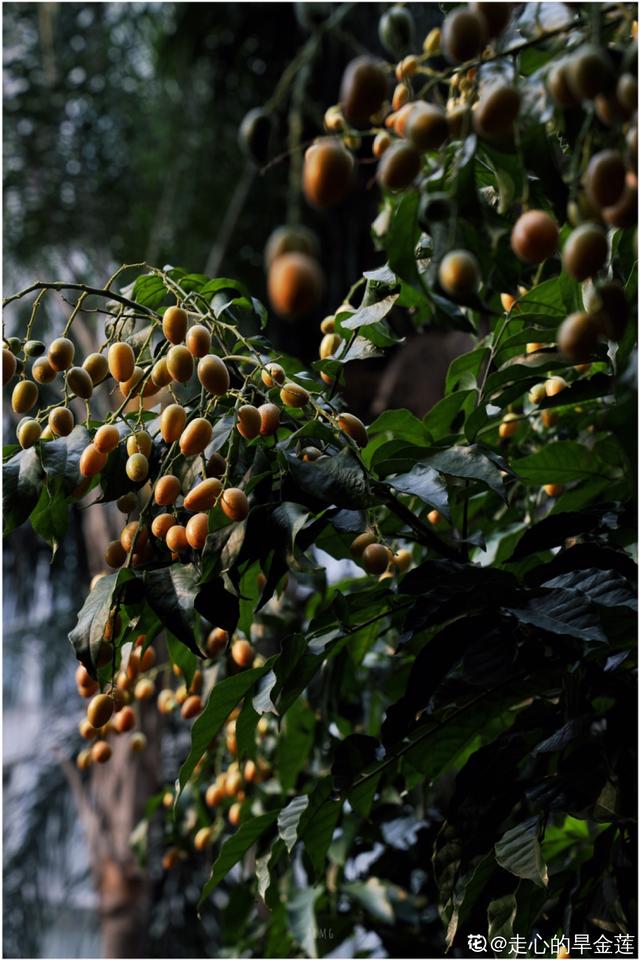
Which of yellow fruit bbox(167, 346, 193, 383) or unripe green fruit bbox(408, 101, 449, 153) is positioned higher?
unripe green fruit bbox(408, 101, 449, 153)

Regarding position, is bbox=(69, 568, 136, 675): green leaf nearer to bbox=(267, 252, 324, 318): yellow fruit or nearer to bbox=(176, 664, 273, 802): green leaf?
bbox=(176, 664, 273, 802): green leaf

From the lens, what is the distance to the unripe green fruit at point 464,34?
1.02 ft

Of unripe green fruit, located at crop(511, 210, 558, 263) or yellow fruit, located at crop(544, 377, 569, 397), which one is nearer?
unripe green fruit, located at crop(511, 210, 558, 263)

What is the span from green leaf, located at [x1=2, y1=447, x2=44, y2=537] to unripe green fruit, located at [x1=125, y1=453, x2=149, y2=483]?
1.9 inches

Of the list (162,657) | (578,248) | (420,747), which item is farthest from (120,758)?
(578,248)

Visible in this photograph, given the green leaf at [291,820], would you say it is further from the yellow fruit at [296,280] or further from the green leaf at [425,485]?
the yellow fruit at [296,280]

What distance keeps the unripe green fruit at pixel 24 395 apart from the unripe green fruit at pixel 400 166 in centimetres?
31

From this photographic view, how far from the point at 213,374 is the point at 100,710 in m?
0.20

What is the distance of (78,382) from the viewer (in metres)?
0.55

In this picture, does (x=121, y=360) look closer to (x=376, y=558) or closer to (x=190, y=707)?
(x=376, y=558)

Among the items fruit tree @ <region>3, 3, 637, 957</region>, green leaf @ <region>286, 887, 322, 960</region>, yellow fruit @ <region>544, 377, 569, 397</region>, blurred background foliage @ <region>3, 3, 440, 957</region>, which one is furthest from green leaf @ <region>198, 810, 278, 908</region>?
blurred background foliage @ <region>3, 3, 440, 957</region>

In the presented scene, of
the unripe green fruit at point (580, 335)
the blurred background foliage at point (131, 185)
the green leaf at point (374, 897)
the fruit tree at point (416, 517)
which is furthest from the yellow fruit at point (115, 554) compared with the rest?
the blurred background foliage at point (131, 185)

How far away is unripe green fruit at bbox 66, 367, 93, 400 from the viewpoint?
21.7 inches

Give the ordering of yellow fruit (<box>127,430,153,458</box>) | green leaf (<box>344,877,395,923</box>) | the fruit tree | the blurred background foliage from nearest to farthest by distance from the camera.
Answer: the fruit tree
yellow fruit (<box>127,430,153,458</box>)
green leaf (<box>344,877,395,923</box>)
the blurred background foliage
